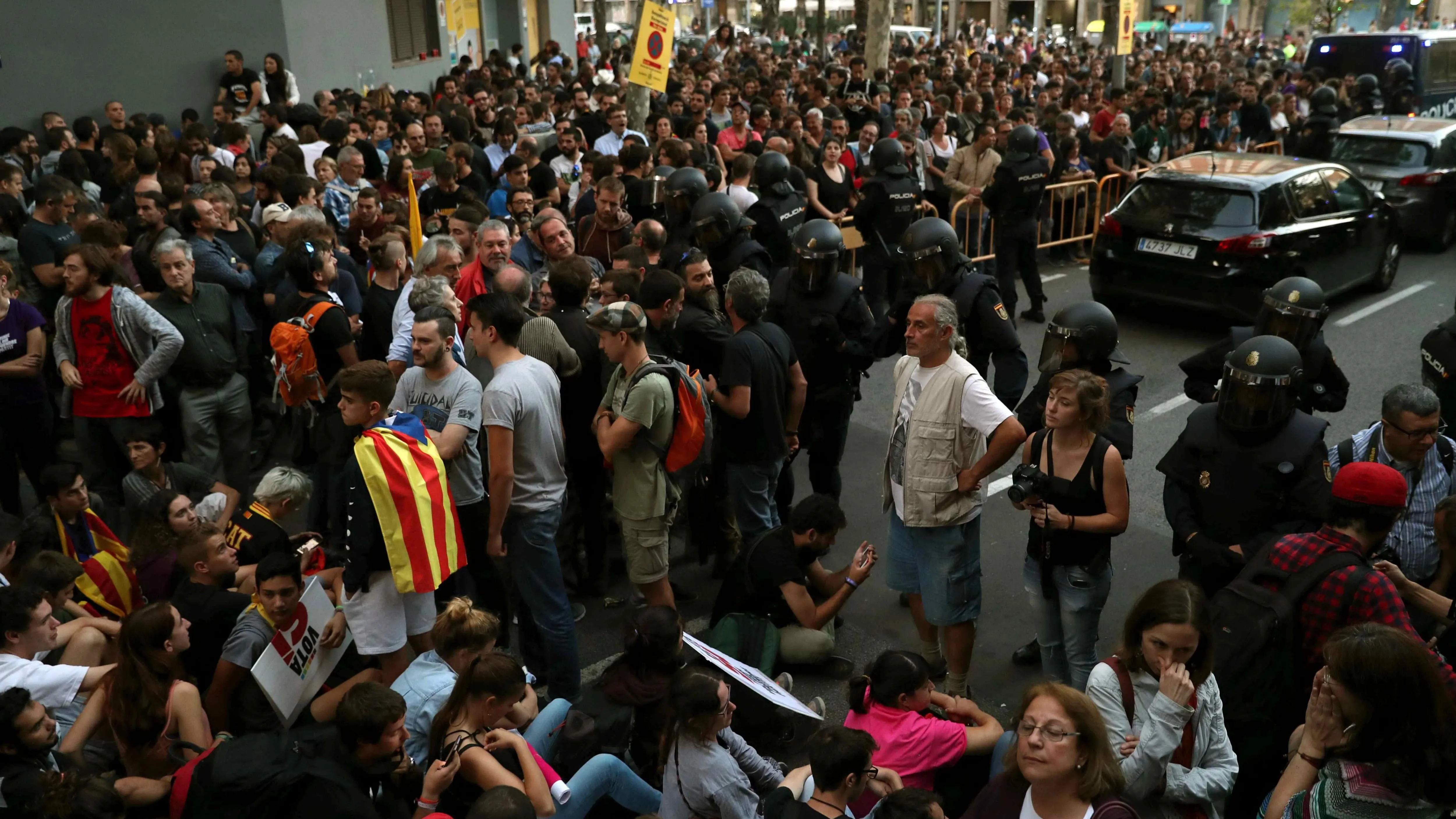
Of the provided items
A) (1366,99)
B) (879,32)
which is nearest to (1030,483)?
(1366,99)

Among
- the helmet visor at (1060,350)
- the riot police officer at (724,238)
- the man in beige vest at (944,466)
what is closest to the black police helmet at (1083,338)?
the helmet visor at (1060,350)

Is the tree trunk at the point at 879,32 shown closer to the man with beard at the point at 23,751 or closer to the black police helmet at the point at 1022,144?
the black police helmet at the point at 1022,144

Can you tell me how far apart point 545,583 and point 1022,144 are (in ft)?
22.8

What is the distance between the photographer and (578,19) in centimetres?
5012

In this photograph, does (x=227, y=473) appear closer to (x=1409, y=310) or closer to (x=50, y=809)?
(x=50, y=809)

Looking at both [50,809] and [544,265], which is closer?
[50,809]

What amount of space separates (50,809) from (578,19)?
50307 mm

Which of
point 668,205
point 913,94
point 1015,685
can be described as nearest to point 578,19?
point 913,94

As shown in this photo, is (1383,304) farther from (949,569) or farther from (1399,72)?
(1399,72)

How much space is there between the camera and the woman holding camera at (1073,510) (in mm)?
4562

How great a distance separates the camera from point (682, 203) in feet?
26.0

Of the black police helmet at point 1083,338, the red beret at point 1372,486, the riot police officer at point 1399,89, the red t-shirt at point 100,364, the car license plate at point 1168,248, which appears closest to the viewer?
the red beret at point 1372,486

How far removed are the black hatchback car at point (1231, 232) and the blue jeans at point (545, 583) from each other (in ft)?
23.3

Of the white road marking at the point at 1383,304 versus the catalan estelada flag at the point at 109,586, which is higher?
the catalan estelada flag at the point at 109,586
